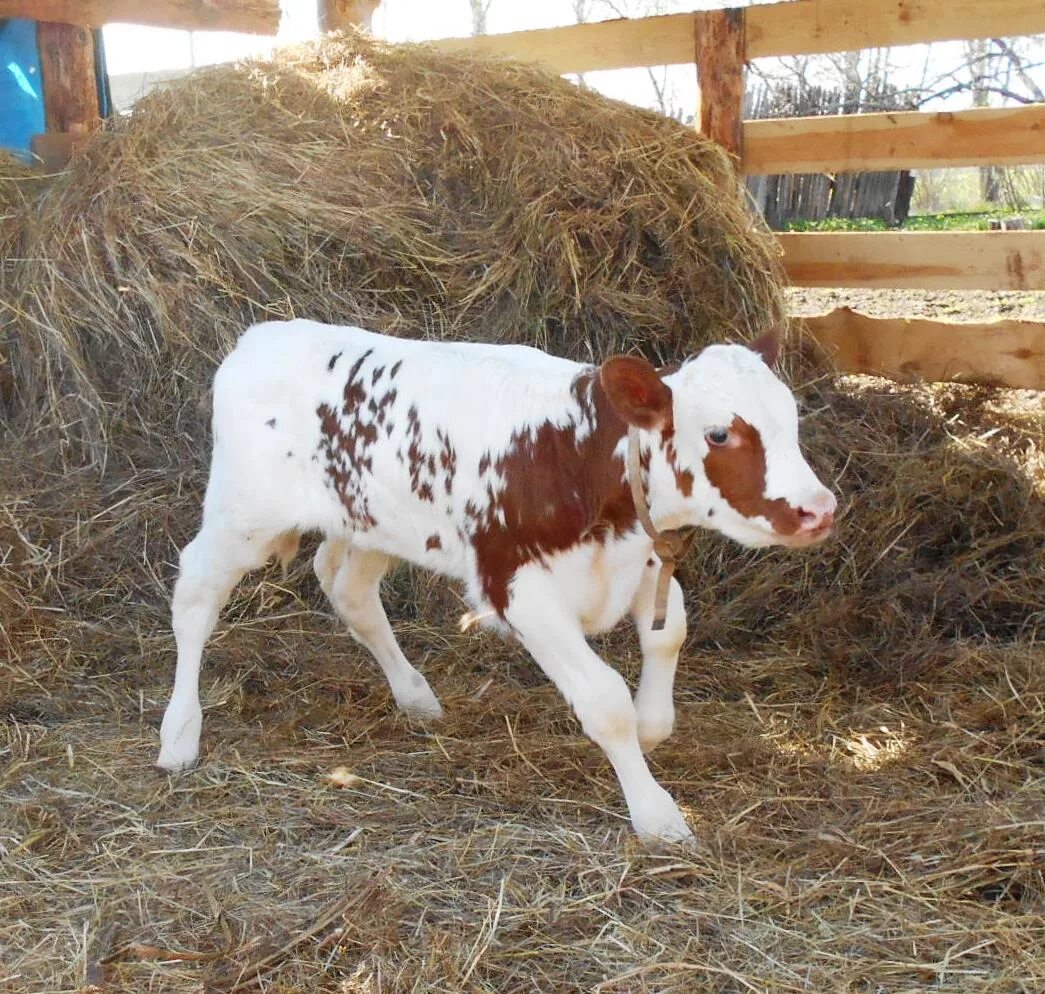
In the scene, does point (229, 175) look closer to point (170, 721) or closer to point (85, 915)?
point (170, 721)

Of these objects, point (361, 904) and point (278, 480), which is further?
point (278, 480)

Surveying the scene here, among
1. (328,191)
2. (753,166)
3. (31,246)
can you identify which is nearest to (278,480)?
(328,191)

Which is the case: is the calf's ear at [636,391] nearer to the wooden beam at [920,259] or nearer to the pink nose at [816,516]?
the pink nose at [816,516]

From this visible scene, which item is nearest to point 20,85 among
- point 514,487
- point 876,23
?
point 876,23

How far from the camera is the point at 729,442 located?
10.5ft

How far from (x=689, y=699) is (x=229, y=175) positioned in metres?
3.14

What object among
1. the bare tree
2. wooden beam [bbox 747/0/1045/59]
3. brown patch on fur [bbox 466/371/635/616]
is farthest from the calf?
the bare tree

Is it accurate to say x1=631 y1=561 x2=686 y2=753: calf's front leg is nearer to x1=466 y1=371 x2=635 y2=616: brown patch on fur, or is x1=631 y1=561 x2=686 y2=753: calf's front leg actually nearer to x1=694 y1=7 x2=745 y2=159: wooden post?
x1=466 y1=371 x2=635 y2=616: brown patch on fur

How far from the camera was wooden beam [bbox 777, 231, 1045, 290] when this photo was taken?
18.9 ft

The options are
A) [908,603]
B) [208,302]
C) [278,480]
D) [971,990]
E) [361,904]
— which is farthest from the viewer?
[208,302]

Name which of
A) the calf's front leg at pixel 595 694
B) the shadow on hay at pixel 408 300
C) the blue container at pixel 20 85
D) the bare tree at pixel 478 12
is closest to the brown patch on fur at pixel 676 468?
the calf's front leg at pixel 595 694

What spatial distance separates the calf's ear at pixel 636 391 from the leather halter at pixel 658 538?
115mm

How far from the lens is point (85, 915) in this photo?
3207mm

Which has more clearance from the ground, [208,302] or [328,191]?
[328,191]
